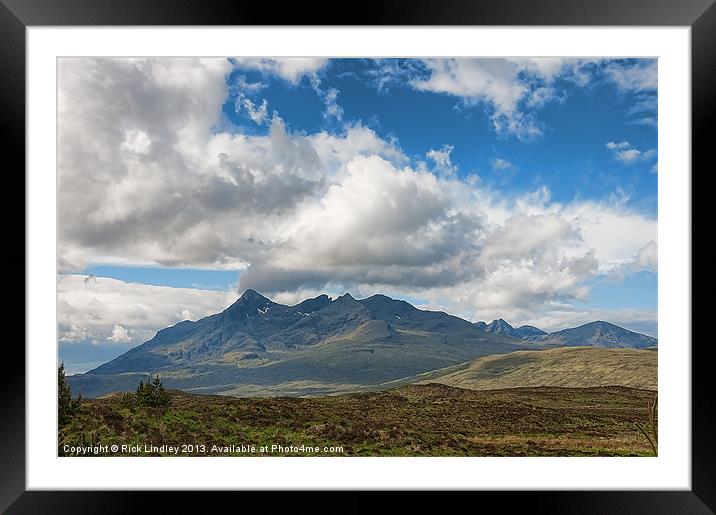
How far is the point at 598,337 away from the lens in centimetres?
1641

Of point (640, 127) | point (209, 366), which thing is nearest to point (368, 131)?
point (640, 127)

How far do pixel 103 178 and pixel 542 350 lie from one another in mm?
13706

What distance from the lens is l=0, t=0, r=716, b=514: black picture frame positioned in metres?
2.03

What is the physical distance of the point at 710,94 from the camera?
2.07 metres

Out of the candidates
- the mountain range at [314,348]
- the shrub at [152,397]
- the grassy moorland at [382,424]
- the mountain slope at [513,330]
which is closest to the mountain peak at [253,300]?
the mountain range at [314,348]

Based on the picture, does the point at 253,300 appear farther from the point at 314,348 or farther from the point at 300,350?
the point at 314,348

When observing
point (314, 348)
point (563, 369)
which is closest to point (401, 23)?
point (563, 369)

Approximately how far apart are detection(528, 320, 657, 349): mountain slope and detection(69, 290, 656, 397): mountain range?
65 millimetres

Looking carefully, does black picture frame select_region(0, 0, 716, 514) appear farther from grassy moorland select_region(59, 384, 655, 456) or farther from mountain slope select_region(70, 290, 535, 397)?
mountain slope select_region(70, 290, 535, 397)

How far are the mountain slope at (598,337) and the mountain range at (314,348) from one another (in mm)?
65

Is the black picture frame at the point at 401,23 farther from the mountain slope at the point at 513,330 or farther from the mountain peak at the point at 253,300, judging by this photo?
the mountain peak at the point at 253,300

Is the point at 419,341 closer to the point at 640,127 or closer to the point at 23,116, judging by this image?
the point at 640,127

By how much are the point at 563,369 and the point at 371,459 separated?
1392 cm

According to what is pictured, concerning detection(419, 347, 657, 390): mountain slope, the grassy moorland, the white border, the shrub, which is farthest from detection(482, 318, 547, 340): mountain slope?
the white border
